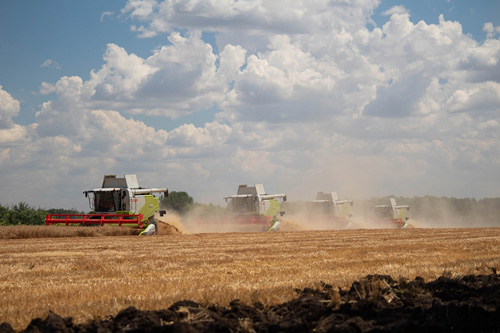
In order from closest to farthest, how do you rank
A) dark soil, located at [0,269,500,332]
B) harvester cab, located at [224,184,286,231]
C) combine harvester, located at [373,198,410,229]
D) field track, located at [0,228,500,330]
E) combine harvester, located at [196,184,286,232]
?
dark soil, located at [0,269,500,332] → field track, located at [0,228,500,330] → combine harvester, located at [196,184,286,232] → harvester cab, located at [224,184,286,231] → combine harvester, located at [373,198,410,229]

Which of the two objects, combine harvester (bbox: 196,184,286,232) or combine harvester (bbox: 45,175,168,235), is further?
combine harvester (bbox: 196,184,286,232)

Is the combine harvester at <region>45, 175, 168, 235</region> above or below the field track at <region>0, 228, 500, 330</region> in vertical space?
above

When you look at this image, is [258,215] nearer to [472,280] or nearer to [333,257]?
[333,257]

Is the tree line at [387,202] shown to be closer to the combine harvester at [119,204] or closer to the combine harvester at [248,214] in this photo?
the combine harvester at [248,214]

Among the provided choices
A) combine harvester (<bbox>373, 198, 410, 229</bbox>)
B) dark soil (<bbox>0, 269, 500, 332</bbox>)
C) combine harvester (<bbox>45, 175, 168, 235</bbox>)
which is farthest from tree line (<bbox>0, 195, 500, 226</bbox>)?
dark soil (<bbox>0, 269, 500, 332</bbox>)

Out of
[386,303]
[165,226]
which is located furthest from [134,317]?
[165,226]

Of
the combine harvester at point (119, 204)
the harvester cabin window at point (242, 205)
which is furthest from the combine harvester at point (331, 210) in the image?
the combine harvester at point (119, 204)

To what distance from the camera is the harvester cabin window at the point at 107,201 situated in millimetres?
28438

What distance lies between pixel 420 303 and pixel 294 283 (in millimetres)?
2269

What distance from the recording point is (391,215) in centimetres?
5353

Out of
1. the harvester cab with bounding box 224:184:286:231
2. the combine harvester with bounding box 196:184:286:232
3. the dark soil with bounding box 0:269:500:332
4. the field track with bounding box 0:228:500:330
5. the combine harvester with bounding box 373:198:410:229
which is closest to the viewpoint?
the dark soil with bounding box 0:269:500:332

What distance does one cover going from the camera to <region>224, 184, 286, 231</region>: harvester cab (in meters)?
37.6

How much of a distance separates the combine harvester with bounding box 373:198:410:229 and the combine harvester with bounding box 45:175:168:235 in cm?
2910

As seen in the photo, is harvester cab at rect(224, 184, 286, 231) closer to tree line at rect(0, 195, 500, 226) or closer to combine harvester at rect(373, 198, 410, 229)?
tree line at rect(0, 195, 500, 226)
